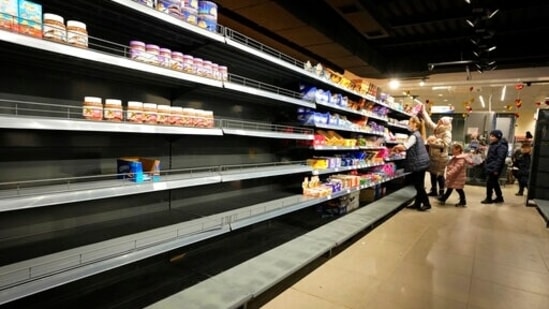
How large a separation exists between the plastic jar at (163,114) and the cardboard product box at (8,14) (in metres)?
0.72

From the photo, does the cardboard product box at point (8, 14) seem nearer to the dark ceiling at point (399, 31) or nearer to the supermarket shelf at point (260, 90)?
the supermarket shelf at point (260, 90)

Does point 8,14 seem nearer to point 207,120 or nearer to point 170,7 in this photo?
point 170,7

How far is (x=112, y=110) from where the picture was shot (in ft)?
5.04

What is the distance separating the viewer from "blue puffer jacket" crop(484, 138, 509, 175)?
20.4ft

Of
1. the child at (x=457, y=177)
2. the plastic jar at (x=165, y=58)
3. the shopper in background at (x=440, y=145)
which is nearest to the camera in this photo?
the plastic jar at (x=165, y=58)

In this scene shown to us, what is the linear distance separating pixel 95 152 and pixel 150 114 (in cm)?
49

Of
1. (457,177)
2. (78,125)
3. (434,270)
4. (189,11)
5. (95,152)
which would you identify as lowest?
(434,270)

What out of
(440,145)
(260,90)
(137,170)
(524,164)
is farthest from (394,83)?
(137,170)

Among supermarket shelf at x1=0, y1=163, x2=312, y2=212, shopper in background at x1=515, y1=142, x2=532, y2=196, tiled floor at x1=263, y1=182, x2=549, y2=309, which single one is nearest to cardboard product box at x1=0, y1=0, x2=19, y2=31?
supermarket shelf at x1=0, y1=163, x2=312, y2=212

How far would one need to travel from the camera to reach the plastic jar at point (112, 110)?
153 centimetres

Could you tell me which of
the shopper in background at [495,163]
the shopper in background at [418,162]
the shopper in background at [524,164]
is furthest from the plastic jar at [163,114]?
the shopper in background at [524,164]

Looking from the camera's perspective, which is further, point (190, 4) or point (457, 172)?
point (457, 172)

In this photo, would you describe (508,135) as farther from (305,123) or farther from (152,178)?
(152,178)

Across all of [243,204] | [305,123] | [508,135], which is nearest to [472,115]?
[508,135]
